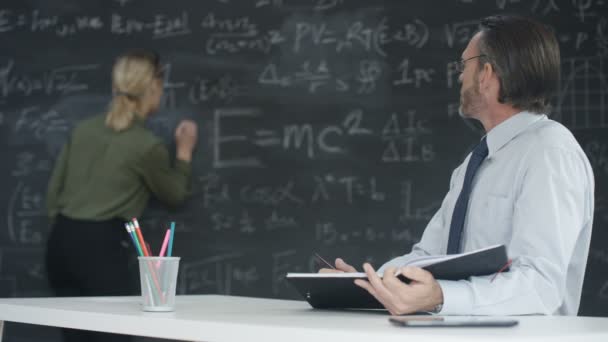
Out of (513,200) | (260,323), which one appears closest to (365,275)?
(260,323)

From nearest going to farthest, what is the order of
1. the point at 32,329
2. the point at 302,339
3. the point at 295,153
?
1. the point at 302,339
2. the point at 295,153
3. the point at 32,329

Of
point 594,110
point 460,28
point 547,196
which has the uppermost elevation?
point 460,28

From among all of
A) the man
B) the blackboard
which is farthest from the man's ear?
the blackboard

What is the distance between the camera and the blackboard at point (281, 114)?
3596 millimetres

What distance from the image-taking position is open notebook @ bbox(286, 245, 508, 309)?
5.53ft

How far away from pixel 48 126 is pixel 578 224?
2.97 meters

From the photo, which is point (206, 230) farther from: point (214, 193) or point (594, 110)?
point (594, 110)

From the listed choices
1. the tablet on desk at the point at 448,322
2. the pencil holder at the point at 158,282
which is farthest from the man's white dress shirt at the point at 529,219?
the pencil holder at the point at 158,282

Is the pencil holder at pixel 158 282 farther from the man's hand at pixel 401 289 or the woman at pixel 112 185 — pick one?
the woman at pixel 112 185

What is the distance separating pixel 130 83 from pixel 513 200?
7.28 ft

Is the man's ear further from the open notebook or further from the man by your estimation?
the open notebook

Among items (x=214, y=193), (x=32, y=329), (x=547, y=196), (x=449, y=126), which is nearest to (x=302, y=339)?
(x=547, y=196)

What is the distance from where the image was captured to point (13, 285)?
4.27 metres

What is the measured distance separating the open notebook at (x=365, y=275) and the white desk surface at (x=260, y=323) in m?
0.04
